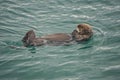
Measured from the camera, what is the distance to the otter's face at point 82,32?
31.4 feet

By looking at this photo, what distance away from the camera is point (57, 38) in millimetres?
9188

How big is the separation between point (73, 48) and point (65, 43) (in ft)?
1.07

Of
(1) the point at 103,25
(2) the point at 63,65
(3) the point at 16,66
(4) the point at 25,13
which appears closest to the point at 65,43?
(2) the point at 63,65

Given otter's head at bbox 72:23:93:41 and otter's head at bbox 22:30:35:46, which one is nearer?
otter's head at bbox 22:30:35:46

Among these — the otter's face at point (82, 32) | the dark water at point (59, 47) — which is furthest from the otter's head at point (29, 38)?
the otter's face at point (82, 32)

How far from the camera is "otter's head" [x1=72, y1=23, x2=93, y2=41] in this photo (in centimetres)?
956

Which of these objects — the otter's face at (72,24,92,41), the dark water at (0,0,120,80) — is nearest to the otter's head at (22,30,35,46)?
the dark water at (0,0,120,80)

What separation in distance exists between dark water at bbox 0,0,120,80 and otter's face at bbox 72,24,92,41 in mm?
243

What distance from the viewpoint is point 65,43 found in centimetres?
930

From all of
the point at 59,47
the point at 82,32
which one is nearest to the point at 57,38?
the point at 59,47

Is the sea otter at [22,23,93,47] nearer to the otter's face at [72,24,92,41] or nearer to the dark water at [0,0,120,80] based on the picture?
the otter's face at [72,24,92,41]

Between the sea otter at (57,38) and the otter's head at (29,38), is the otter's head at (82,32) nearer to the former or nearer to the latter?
the sea otter at (57,38)

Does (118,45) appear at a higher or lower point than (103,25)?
lower

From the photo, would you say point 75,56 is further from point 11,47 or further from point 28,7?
point 28,7
